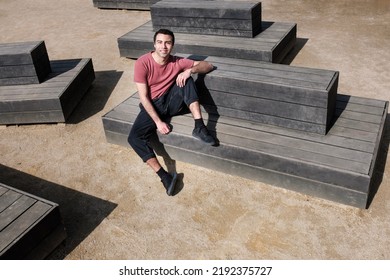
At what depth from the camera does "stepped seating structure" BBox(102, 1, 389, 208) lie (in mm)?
4461

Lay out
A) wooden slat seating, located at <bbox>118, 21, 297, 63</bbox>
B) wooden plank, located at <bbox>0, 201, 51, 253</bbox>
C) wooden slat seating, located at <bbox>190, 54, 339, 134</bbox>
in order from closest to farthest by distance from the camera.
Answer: wooden plank, located at <bbox>0, 201, 51, 253</bbox>
wooden slat seating, located at <bbox>190, 54, 339, 134</bbox>
wooden slat seating, located at <bbox>118, 21, 297, 63</bbox>

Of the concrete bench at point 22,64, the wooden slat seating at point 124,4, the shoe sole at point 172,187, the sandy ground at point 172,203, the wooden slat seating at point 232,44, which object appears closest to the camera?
the sandy ground at point 172,203

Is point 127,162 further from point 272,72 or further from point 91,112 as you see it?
point 272,72

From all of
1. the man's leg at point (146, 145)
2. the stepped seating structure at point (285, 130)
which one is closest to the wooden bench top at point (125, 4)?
the stepped seating structure at point (285, 130)

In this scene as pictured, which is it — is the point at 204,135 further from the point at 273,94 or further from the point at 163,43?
the point at 163,43

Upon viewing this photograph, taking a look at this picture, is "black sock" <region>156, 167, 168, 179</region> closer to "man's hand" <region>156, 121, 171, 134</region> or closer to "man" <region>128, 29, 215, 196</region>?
"man" <region>128, 29, 215, 196</region>

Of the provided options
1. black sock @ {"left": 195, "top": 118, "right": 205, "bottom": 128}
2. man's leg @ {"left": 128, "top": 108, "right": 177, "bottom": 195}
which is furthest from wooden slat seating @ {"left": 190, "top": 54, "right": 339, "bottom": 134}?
man's leg @ {"left": 128, "top": 108, "right": 177, "bottom": 195}

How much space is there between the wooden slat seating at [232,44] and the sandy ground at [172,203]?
74 cm

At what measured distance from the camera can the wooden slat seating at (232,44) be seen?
7715 mm

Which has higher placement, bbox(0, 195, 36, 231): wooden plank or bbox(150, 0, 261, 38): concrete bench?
bbox(150, 0, 261, 38): concrete bench

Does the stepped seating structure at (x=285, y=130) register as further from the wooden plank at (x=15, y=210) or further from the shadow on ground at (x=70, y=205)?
the wooden plank at (x=15, y=210)

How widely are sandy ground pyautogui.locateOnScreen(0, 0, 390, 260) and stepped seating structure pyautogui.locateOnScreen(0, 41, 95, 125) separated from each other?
227 mm

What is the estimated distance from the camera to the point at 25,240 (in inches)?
151
